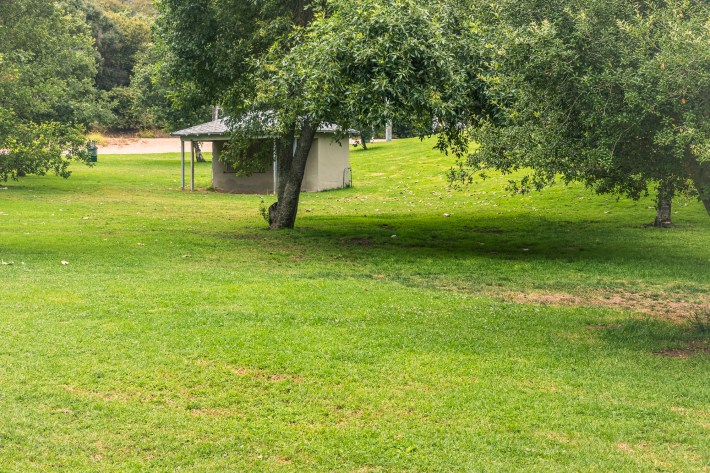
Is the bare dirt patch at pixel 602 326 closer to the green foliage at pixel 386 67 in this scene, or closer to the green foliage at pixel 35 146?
the green foliage at pixel 386 67

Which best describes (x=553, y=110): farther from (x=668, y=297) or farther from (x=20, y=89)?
(x=20, y=89)

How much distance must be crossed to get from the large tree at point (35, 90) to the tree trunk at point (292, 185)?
6195 mm

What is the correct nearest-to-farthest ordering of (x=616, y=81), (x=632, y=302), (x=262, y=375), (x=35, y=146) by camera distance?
(x=262, y=375) < (x=616, y=81) < (x=632, y=302) < (x=35, y=146)

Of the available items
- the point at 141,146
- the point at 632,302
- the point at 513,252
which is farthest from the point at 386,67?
the point at 141,146

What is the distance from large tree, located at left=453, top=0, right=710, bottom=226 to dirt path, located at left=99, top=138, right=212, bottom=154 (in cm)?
5198

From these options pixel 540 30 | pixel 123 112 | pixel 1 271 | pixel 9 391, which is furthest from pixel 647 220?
pixel 123 112

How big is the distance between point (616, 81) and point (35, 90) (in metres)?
19.4

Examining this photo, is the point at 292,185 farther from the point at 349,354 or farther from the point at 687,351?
the point at 687,351

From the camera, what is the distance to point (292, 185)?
18406mm

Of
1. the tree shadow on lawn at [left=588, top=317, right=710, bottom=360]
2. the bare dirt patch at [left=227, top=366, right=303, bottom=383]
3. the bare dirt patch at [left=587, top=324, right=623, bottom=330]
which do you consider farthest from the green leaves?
the bare dirt patch at [left=227, top=366, right=303, bottom=383]

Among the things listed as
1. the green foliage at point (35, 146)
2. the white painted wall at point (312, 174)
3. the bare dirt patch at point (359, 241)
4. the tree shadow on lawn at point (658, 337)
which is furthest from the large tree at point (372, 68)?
the white painted wall at point (312, 174)

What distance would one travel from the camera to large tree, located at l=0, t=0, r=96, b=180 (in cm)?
2147

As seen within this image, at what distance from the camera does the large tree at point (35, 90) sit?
2147 centimetres

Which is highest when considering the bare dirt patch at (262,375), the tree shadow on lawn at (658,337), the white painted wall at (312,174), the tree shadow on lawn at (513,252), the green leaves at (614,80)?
the green leaves at (614,80)
